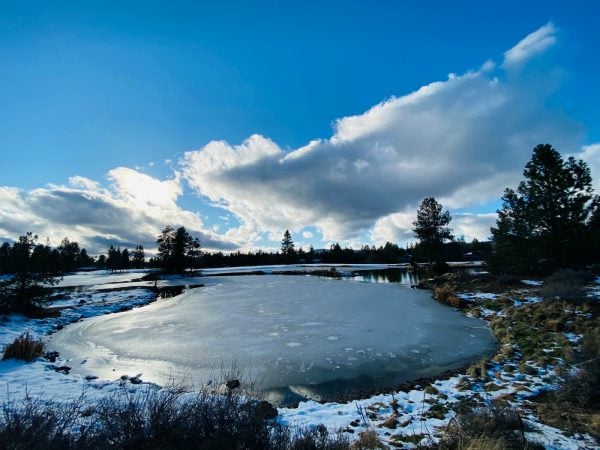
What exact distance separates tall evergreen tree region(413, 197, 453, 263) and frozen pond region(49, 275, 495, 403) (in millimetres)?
24026

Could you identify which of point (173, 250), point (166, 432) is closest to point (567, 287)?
point (166, 432)

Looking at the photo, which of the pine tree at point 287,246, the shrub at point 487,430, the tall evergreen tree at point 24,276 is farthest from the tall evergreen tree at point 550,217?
the pine tree at point 287,246

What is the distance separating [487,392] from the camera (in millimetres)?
7535

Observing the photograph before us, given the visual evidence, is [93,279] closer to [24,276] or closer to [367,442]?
[24,276]

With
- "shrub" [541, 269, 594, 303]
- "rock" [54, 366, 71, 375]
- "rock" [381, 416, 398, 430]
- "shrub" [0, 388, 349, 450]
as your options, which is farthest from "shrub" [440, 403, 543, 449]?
"shrub" [541, 269, 594, 303]

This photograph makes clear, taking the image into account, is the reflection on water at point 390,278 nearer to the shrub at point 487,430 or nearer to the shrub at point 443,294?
the shrub at point 443,294

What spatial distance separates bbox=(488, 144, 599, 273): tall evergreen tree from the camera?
70.6ft

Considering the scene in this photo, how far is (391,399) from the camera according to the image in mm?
7449

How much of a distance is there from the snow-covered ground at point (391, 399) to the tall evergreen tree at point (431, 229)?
3418 centimetres

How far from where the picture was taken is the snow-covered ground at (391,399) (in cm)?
Answer: 556

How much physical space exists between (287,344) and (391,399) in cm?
598

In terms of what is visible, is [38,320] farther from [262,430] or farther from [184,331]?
[262,430]

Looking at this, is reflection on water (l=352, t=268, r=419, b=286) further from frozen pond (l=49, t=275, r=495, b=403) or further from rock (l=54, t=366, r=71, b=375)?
rock (l=54, t=366, r=71, b=375)

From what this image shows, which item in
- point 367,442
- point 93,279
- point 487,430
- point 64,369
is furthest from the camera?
point 93,279
